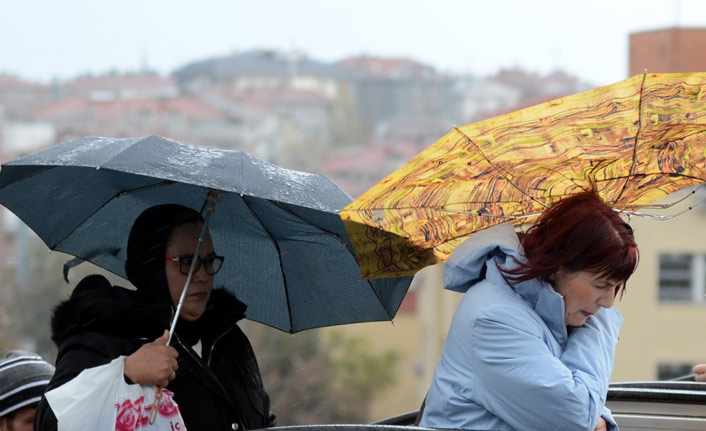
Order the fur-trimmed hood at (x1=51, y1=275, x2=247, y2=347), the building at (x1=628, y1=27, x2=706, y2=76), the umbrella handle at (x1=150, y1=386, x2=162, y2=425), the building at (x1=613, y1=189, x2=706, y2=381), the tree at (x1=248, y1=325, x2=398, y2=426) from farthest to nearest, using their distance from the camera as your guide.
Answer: the tree at (x1=248, y1=325, x2=398, y2=426), the building at (x1=613, y1=189, x2=706, y2=381), the building at (x1=628, y1=27, x2=706, y2=76), the fur-trimmed hood at (x1=51, y1=275, x2=247, y2=347), the umbrella handle at (x1=150, y1=386, x2=162, y2=425)

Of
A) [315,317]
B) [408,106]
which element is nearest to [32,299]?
[315,317]

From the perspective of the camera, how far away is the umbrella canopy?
12.4ft

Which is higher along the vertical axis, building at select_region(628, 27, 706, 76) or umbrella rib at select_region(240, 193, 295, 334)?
umbrella rib at select_region(240, 193, 295, 334)

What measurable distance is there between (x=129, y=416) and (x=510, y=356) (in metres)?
1.06

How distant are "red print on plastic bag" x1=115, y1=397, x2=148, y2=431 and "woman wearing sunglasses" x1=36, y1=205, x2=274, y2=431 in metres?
0.06

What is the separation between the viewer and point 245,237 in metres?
3.95

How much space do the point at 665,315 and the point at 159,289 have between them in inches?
1470

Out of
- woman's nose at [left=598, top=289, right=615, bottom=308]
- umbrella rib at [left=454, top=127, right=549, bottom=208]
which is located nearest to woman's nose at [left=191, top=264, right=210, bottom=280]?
umbrella rib at [left=454, top=127, right=549, bottom=208]

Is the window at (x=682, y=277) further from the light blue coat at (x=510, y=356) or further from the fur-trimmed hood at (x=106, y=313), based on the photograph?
the light blue coat at (x=510, y=356)

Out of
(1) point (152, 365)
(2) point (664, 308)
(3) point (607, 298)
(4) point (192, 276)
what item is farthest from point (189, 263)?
(2) point (664, 308)

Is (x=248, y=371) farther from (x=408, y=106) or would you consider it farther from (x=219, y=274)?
(x=408, y=106)

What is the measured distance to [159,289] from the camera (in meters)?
3.45

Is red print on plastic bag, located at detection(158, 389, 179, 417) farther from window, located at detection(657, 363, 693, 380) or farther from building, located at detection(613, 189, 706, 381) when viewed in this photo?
window, located at detection(657, 363, 693, 380)

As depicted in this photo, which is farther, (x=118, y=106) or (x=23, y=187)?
(x=118, y=106)
